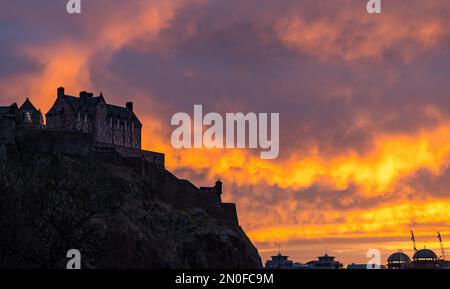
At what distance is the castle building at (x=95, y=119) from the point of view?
163 meters

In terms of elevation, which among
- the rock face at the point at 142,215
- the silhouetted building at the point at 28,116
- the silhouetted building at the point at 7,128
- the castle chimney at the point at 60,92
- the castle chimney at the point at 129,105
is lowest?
the rock face at the point at 142,215

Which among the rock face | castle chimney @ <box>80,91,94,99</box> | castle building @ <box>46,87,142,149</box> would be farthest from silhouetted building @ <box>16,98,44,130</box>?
castle chimney @ <box>80,91,94,99</box>

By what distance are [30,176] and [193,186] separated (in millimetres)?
49025

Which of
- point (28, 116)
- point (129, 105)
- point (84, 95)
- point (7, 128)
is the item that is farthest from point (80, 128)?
point (129, 105)

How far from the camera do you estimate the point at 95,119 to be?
167125 mm

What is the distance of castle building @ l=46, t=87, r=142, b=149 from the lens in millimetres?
163125

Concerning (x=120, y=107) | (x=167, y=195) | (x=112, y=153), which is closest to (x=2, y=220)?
(x=112, y=153)

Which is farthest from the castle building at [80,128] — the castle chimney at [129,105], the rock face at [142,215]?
the rock face at [142,215]

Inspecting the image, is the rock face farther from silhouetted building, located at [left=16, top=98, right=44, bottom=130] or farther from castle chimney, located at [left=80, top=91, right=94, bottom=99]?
castle chimney, located at [left=80, top=91, right=94, bottom=99]

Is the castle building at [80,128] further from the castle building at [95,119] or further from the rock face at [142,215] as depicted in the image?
the rock face at [142,215]

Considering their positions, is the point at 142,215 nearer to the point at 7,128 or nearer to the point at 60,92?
the point at 7,128
